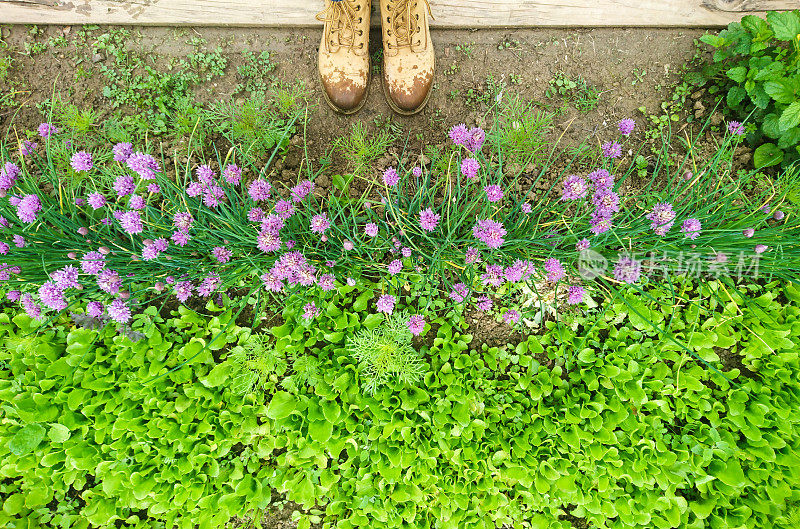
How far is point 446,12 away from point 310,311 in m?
2.00

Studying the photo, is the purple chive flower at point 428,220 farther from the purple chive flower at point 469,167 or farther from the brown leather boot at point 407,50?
the brown leather boot at point 407,50

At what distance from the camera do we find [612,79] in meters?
2.61

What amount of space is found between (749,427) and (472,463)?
1.54m

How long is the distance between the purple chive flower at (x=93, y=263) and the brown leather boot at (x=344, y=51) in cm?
145

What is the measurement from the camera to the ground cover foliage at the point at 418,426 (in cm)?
225

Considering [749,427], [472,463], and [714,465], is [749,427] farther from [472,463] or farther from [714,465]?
[472,463]

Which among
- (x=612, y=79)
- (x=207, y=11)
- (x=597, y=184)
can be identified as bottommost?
(x=597, y=184)

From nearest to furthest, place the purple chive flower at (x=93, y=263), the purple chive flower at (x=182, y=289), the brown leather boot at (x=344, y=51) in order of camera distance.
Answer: the purple chive flower at (x=93, y=263) < the purple chive flower at (x=182, y=289) < the brown leather boot at (x=344, y=51)

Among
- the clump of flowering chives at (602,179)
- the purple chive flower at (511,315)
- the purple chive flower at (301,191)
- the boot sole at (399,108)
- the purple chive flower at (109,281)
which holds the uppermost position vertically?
the boot sole at (399,108)

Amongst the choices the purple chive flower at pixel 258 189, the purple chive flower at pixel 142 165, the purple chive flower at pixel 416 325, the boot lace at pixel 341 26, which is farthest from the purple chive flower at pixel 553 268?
the purple chive flower at pixel 142 165

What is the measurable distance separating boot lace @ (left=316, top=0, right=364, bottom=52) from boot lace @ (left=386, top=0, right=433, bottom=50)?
0.60 feet

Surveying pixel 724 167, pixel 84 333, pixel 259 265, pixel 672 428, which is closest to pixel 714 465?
pixel 672 428

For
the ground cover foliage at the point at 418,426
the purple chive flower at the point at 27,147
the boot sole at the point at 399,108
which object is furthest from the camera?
the boot sole at the point at 399,108

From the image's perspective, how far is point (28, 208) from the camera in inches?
72.1
